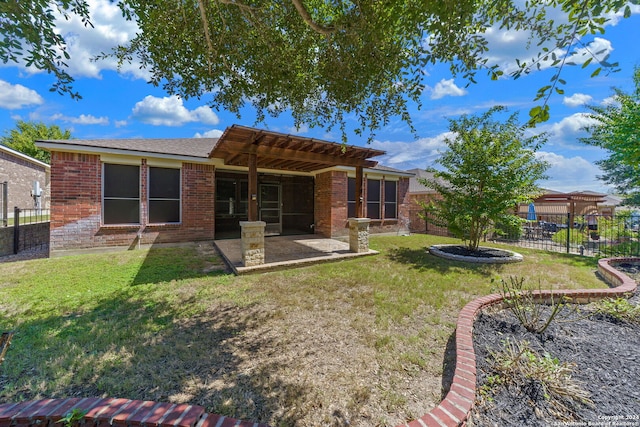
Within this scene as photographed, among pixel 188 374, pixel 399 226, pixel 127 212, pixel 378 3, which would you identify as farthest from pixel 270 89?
pixel 399 226

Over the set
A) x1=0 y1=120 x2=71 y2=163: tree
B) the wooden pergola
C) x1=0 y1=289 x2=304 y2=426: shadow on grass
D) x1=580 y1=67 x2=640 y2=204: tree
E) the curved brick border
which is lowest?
x1=0 y1=289 x2=304 y2=426: shadow on grass

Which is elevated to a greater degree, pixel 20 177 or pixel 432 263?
pixel 20 177

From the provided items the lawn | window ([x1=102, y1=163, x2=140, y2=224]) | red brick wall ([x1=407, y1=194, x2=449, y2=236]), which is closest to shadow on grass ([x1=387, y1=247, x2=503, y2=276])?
the lawn

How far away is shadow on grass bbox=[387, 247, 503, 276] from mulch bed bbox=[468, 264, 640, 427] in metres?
2.66

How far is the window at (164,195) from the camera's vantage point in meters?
8.07

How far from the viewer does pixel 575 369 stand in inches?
93.3

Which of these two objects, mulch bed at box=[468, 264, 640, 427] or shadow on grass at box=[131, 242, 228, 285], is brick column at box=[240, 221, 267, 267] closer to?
shadow on grass at box=[131, 242, 228, 285]

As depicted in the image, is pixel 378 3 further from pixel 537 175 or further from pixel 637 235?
pixel 637 235

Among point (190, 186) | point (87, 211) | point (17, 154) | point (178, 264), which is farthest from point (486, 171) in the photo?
point (17, 154)

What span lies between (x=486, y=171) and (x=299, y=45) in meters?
6.28

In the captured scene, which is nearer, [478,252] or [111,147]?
[111,147]

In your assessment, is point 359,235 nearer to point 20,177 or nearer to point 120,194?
point 120,194

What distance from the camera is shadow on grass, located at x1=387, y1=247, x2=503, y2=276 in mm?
6236

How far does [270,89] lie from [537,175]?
7929 millimetres
